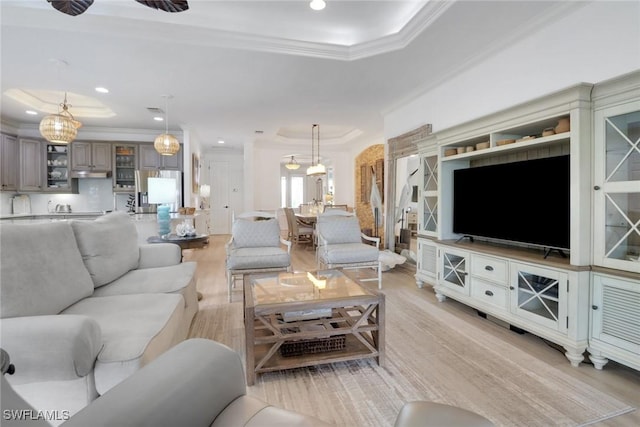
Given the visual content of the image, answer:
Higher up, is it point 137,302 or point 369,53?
point 369,53

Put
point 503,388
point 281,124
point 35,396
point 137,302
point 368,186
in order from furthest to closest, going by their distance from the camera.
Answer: point 368,186 → point 281,124 → point 137,302 → point 503,388 → point 35,396

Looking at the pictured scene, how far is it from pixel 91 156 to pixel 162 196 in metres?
4.20

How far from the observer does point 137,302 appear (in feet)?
6.55

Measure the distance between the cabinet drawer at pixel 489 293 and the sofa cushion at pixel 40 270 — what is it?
3147mm

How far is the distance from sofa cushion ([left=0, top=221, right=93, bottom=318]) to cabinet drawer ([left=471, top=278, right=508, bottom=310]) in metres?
3.15

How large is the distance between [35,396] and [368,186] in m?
7.43

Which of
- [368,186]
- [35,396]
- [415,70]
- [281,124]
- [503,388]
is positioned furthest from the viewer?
[368,186]

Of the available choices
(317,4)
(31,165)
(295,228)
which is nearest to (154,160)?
(31,165)

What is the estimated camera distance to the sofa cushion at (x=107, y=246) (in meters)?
2.23

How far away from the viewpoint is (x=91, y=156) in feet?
21.5

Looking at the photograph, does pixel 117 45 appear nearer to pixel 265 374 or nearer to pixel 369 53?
pixel 369 53

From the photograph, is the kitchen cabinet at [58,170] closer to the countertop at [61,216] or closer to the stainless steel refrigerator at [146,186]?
the countertop at [61,216]

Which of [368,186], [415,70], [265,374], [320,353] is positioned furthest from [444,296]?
[368,186]

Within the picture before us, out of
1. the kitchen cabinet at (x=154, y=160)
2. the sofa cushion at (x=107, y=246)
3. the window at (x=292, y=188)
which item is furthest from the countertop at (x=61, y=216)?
the window at (x=292, y=188)
